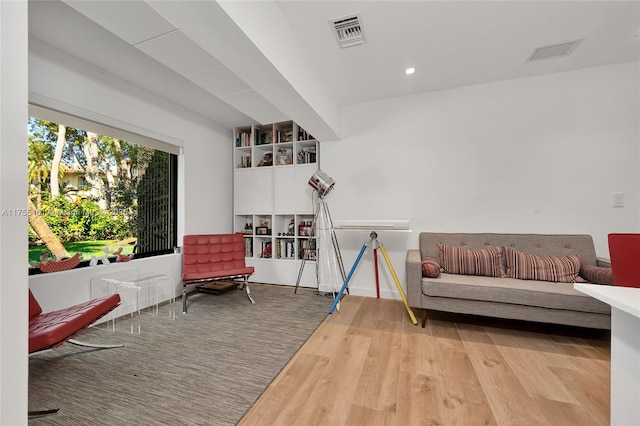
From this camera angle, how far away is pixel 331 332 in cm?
241

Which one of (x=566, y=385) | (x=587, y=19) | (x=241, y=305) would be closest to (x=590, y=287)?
(x=566, y=385)

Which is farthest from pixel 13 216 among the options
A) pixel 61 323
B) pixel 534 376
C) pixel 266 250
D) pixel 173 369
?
pixel 266 250

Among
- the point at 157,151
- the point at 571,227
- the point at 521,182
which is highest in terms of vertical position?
the point at 157,151

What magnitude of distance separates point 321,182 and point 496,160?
2.10 m

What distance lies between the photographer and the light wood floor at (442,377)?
141 cm

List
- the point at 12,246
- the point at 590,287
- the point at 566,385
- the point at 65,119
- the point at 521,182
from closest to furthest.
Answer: the point at 12,246, the point at 590,287, the point at 566,385, the point at 65,119, the point at 521,182

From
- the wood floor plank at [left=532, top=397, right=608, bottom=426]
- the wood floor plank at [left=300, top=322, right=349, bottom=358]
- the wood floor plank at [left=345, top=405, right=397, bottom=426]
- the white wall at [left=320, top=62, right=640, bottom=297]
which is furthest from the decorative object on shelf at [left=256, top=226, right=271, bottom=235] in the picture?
the wood floor plank at [left=532, top=397, right=608, bottom=426]

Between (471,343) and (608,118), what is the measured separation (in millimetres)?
2771

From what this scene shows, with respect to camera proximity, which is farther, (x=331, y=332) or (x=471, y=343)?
(x=331, y=332)

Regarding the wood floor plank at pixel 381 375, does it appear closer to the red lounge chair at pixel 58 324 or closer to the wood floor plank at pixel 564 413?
the wood floor plank at pixel 564 413

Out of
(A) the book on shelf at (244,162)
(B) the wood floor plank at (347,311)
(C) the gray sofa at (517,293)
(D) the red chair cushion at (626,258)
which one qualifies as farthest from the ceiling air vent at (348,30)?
(B) the wood floor plank at (347,311)

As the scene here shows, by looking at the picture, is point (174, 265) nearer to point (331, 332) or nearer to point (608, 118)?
point (331, 332)

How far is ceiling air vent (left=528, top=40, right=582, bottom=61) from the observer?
238cm

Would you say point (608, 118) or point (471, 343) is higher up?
point (608, 118)
